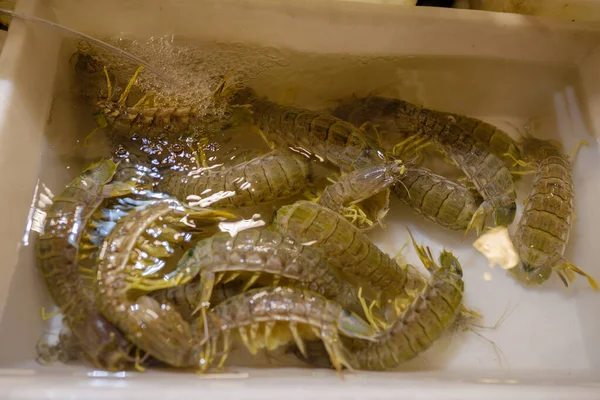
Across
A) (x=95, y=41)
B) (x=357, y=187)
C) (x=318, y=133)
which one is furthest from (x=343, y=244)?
(x=95, y=41)

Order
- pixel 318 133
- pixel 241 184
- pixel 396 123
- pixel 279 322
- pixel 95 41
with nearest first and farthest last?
1. pixel 279 322
2. pixel 95 41
3. pixel 241 184
4. pixel 318 133
5. pixel 396 123

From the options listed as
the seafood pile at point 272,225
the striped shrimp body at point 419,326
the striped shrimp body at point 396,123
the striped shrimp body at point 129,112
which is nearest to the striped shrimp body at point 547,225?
the seafood pile at point 272,225

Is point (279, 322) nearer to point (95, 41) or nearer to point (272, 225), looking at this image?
point (272, 225)

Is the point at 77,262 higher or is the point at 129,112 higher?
the point at 129,112

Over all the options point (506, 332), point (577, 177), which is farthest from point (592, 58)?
point (506, 332)

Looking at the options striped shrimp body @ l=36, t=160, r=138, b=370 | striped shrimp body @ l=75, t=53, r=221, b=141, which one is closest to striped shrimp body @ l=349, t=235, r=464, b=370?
striped shrimp body @ l=36, t=160, r=138, b=370

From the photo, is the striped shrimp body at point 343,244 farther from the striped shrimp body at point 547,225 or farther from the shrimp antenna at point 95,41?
the shrimp antenna at point 95,41
